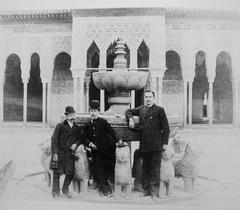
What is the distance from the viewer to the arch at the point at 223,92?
14.5 meters

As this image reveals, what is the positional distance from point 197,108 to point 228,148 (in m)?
5.82

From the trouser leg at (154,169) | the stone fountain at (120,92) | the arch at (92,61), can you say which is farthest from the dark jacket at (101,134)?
the arch at (92,61)

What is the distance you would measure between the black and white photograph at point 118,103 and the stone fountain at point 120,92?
1 cm

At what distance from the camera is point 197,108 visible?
49.2ft

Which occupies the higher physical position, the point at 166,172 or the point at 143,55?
the point at 143,55

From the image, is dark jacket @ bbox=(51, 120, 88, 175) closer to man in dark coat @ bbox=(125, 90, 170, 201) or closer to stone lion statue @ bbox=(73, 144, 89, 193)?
stone lion statue @ bbox=(73, 144, 89, 193)

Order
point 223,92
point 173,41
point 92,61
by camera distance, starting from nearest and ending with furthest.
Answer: point 173,41
point 223,92
point 92,61

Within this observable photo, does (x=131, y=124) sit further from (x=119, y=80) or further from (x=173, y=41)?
(x=173, y=41)

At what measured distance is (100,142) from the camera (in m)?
4.75

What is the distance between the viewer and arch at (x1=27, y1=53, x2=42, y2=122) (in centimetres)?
1533

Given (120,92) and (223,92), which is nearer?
(120,92)

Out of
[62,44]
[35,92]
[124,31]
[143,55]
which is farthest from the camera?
[35,92]

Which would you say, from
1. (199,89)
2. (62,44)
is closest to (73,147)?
(62,44)

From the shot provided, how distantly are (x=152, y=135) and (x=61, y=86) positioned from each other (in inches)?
425
